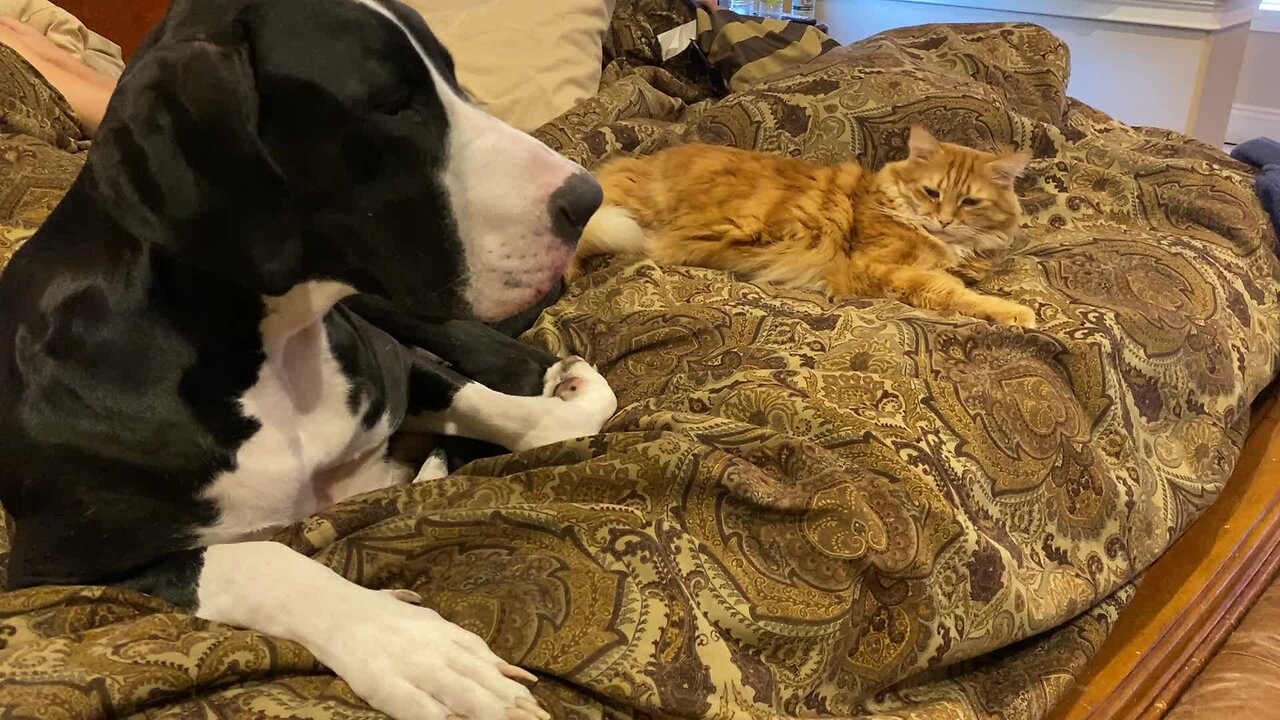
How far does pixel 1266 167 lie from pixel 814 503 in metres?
1.61

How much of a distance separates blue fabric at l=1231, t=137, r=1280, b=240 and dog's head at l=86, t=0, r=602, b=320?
1635 mm

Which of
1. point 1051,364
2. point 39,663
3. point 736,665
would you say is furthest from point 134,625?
point 1051,364

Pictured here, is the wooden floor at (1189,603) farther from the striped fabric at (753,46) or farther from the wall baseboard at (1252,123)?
the wall baseboard at (1252,123)

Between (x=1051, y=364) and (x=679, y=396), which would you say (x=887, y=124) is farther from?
(x=679, y=396)

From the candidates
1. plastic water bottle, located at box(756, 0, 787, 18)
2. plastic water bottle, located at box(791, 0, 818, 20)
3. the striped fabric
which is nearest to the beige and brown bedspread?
the striped fabric

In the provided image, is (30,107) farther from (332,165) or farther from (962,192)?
(962,192)

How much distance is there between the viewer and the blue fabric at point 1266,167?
1.99 metres

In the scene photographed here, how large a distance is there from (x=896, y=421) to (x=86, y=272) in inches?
34.1

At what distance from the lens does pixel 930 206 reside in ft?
6.44

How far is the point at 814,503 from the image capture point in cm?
104

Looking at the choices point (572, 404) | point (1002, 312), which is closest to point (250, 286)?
point (572, 404)

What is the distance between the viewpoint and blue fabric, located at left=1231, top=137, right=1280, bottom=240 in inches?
78.4

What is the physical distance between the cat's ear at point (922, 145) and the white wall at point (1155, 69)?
164 cm

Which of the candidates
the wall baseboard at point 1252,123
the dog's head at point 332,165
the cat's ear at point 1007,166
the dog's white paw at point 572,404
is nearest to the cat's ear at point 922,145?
the cat's ear at point 1007,166
